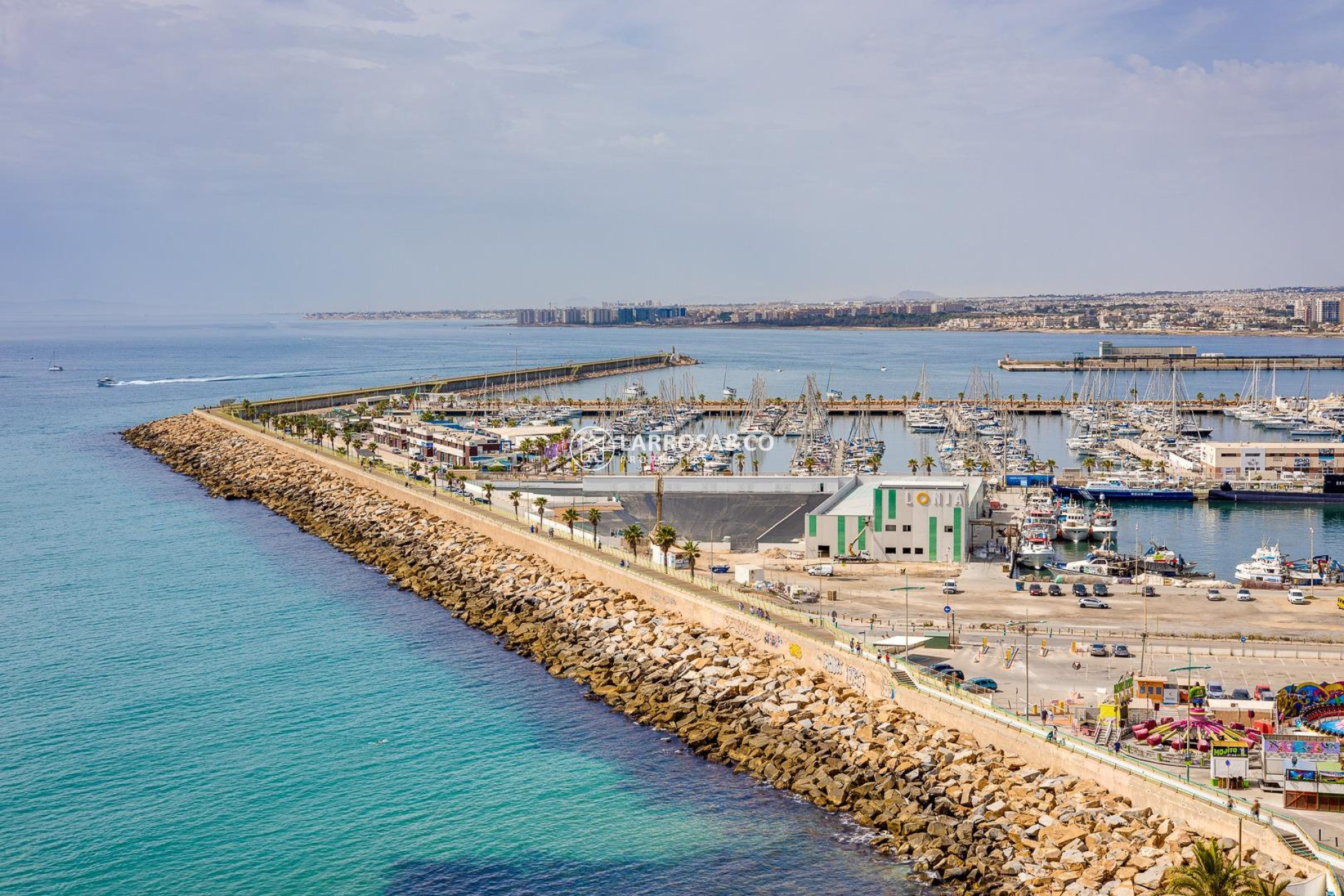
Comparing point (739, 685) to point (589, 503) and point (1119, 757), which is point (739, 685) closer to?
point (1119, 757)

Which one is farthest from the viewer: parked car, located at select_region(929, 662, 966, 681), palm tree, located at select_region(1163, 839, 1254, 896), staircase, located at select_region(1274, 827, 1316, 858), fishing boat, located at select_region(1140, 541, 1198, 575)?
fishing boat, located at select_region(1140, 541, 1198, 575)

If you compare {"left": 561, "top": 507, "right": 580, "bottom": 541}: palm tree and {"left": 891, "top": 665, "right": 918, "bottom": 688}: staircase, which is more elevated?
{"left": 561, "top": 507, "right": 580, "bottom": 541}: palm tree

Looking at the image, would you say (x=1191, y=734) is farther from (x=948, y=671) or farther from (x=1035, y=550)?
(x=1035, y=550)

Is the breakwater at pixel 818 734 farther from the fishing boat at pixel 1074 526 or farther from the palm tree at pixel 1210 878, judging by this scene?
the fishing boat at pixel 1074 526

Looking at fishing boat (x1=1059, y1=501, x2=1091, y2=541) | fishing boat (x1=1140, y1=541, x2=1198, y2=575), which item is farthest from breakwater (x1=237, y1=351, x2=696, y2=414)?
fishing boat (x1=1140, y1=541, x2=1198, y2=575)

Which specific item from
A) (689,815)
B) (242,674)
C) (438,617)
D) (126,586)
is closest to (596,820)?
(689,815)

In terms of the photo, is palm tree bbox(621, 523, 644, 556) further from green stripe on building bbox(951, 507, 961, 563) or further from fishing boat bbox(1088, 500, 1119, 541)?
fishing boat bbox(1088, 500, 1119, 541)
